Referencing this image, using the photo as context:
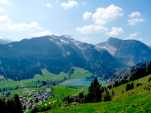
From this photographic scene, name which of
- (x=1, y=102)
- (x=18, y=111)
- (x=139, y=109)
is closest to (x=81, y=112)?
(x=139, y=109)

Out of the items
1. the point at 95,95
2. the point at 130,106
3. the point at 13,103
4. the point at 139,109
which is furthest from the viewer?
the point at 95,95

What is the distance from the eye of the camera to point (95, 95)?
6176 inches

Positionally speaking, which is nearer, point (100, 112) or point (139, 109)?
point (139, 109)

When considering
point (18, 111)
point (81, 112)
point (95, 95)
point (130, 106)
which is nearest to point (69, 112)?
point (81, 112)

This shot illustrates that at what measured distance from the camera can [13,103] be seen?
413 ft

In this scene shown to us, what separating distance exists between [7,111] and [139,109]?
94.8 meters

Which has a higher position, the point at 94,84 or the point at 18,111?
the point at 94,84

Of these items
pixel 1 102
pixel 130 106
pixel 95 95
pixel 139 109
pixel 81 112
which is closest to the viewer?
pixel 139 109

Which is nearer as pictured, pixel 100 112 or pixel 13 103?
pixel 100 112

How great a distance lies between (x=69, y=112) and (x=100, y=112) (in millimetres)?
4997

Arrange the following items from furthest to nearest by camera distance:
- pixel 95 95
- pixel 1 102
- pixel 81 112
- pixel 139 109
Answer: pixel 95 95
pixel 1 102
pixel 81 112
pixel 139 109

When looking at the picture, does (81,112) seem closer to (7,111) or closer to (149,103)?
(149,103)

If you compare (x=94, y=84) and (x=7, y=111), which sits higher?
(x=94, y=84)

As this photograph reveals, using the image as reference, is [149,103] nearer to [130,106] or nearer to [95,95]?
[130,106]
